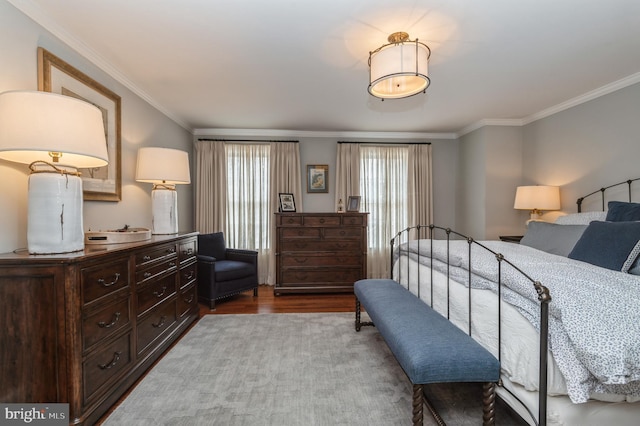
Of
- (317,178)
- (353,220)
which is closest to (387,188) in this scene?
(353,220)

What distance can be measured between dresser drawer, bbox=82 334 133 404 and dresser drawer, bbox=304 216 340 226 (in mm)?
2706

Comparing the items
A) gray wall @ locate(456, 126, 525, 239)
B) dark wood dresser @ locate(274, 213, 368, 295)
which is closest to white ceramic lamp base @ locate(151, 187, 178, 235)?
dark wood dresser @ locate(274, 213, 368, 295)

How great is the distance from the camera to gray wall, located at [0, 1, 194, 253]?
178 centimetres

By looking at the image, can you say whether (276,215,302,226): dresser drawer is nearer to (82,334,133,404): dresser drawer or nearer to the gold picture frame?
the gold picture frame

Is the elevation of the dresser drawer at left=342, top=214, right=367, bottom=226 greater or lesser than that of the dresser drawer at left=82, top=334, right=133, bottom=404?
greater

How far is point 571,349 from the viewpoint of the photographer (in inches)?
48.1

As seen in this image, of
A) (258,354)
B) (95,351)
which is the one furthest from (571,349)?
(95,351)

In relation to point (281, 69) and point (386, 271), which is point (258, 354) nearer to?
point (281, 69)

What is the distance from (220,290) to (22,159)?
2484 millimetres

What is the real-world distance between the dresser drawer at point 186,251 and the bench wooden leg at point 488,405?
2.72 metres

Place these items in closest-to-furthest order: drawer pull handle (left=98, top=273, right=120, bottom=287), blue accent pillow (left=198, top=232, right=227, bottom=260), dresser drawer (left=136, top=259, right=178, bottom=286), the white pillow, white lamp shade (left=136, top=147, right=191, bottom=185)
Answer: drawer pull handle (left=98, top=273, right=120, bottom=287), dresser drawer (left=136, top=259, right=178, bottom=286), the white pillow, white lamp shade (left=136, top=147, right=191, bottom=185), blue accent pillow (left=198, top=232, right=227, bottom=260)

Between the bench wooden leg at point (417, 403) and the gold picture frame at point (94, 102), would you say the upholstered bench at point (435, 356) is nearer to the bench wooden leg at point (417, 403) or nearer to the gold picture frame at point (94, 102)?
the bench wooden leg at point (417, 403)

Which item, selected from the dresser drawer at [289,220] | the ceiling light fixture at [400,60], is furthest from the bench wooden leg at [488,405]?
the dresser drawer at [289,220]

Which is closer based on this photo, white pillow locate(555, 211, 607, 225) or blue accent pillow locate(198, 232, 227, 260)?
white pillow locate(555, 211, 607, 225)
